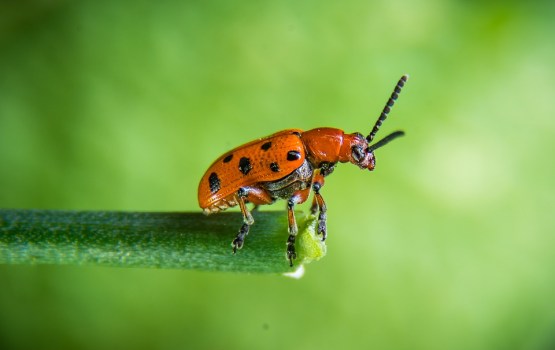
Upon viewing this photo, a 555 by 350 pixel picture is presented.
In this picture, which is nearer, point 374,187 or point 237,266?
point 237,266

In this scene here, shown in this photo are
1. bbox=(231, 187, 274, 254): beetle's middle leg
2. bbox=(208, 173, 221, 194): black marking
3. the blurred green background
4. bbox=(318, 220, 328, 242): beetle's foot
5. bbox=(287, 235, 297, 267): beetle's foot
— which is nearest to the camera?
bbox=(287, 235, 297, 267): beetle's foot

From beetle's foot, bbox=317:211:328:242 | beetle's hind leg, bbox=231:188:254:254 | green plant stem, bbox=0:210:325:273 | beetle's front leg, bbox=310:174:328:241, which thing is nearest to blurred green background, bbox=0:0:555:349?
beetle's front leg, bbox=310:174:328:241

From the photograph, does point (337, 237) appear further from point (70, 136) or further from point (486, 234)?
point (70, 136)

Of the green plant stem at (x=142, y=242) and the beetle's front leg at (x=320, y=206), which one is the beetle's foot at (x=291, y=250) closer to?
the green plant stem at (x=142, y=242)

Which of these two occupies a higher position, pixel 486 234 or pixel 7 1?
pixel 7 1

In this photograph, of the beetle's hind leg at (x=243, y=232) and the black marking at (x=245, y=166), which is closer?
the beetle's hind leg at (x=243, y=232)

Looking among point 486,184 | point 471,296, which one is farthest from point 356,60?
point 471,296

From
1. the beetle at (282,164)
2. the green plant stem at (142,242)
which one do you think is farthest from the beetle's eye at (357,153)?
the green plant stem at (142,242)

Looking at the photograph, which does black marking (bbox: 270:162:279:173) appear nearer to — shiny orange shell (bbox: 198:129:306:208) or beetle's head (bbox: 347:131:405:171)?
shiny orange shell (bbox: 198:129:306:208)
